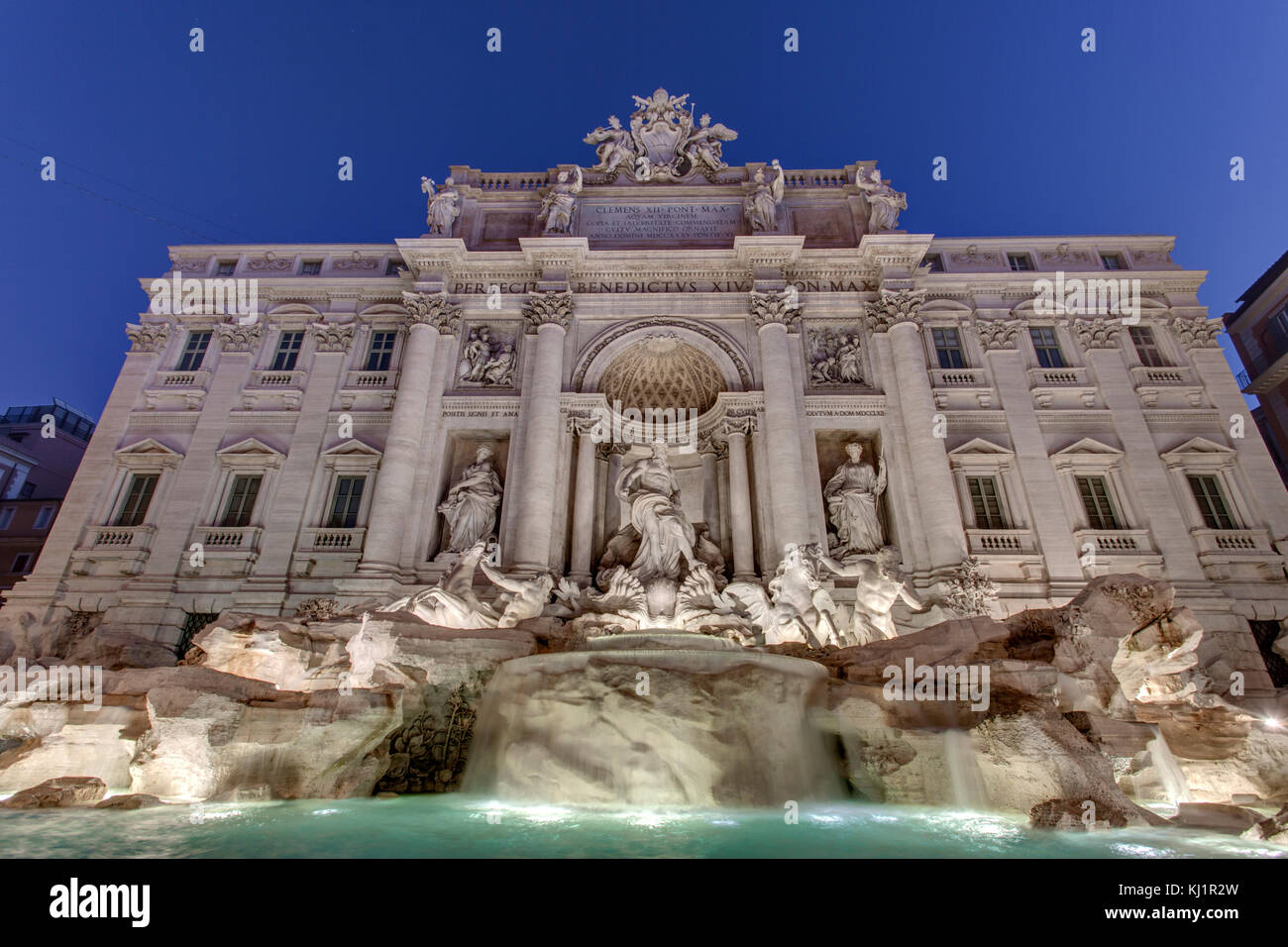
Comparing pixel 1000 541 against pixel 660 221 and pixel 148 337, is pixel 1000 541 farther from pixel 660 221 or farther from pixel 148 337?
pixel 148 337

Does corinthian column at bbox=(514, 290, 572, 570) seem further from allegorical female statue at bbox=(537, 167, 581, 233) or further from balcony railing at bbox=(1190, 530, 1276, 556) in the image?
balcony railing at bbox=(1190, 530, 1276, 556)

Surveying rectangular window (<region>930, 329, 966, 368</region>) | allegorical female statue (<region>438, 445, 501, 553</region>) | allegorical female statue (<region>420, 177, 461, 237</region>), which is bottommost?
allegorical female statue (<region>438, 445, 501, 553</region>)

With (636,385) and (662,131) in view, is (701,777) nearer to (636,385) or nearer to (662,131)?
(636,385)

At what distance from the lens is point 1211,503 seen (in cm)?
1706

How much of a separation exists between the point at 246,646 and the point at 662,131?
2022cm

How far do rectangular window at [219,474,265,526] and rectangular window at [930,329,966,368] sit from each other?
20947 mm

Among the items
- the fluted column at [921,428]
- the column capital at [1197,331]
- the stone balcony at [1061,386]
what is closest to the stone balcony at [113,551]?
the fluted column at [921,428]

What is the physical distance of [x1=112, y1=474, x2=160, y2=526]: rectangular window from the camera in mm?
17844

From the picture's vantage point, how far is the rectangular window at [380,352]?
66.0 ft

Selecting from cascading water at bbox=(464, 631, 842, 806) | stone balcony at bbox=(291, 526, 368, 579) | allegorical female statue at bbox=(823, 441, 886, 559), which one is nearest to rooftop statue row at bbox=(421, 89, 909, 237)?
allegorical female statue at bbox=(823, 441, 886, 559)

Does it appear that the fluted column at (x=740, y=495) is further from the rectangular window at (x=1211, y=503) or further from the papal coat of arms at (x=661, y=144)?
the rectangular window at (x=1211, y=503)

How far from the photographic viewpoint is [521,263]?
1978cm

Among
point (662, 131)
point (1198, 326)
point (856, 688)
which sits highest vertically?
point (662, 131)
